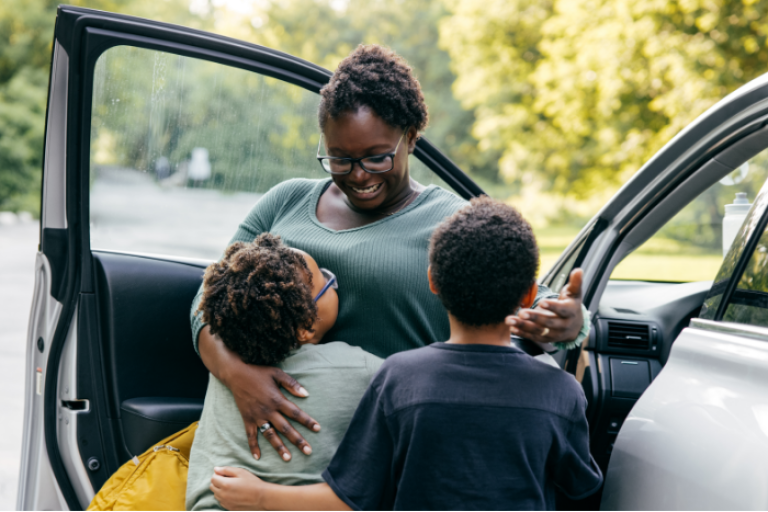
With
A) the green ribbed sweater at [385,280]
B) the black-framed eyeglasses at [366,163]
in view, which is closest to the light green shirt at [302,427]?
the green ribbed sweater at [385,280]

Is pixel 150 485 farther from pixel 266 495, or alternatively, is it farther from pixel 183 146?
pixel 183 146

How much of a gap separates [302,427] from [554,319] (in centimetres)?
Answer: 68

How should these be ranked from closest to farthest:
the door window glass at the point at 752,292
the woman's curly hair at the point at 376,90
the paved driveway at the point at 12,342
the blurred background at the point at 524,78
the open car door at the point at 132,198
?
the door window glass at the point at 752,292, the woman's curly hair at the point at 376,90, the open car door at the point at 132,198, the paved driveway at the point at 12,342, the blurred background at the point at 524,78

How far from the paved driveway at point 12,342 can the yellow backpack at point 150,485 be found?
2598 millimetres

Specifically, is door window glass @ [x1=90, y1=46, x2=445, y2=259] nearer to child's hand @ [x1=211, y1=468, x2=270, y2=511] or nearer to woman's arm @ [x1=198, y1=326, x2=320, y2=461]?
woman's arm @ [x1=198, y1=326, x2=320, y2=461]

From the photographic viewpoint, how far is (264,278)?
69.2 inches

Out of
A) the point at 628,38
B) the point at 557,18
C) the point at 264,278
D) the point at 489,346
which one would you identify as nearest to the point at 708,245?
the point at 489,346

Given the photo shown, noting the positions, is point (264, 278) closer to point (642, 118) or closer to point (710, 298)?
point (710, 298)

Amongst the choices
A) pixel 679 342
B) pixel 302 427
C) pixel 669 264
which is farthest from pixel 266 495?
pixel 669 264

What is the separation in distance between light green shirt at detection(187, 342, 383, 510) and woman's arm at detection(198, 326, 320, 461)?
2 cm

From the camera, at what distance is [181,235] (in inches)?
111

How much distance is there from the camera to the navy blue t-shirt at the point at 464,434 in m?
1.47

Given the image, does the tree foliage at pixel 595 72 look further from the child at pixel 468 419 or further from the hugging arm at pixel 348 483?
the hugging arm at pixel 348 483

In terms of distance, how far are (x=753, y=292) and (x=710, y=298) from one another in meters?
0.16
